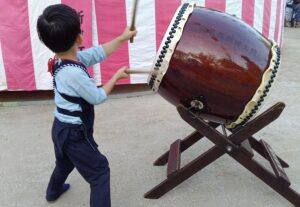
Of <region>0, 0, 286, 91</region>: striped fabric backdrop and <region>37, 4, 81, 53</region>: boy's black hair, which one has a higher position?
<region>37, 4, 81, 53</region>: boy's black hair

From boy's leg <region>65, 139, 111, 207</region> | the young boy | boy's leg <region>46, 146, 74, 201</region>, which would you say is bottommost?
boy's leg <region>46, 146, 74, 201</region>

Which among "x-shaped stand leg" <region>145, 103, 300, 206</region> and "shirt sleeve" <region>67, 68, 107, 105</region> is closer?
"shirt sleeve" <region>67, 68, 107, 105</region>

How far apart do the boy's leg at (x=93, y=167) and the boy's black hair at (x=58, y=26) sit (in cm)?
49

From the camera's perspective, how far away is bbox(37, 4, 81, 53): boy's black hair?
1.72 meters

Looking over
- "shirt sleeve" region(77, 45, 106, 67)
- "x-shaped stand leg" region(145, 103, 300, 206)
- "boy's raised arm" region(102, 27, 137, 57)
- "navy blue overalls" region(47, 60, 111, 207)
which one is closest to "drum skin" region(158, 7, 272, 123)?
"x-shaped stand leg" region(145, 103, 300, 206)

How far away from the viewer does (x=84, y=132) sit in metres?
1.90

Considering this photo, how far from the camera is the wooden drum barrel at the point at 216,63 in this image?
1960mm

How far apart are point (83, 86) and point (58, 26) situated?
28 cm

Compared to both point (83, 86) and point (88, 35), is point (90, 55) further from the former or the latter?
point (88, 35)

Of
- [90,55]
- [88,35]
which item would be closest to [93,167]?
[90,55]

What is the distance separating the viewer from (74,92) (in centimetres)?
181

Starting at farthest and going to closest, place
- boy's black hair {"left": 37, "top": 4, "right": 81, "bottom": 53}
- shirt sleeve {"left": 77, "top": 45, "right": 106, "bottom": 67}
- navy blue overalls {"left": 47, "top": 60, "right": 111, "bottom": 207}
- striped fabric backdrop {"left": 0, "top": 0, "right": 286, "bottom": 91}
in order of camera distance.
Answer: striped fabric backdrop {"left": 0, "top": 0, "right": 286, "bottom": 91} → shirt sleeve {"left": 77, "top": 45, "right": 106, "bottom": 67} → navy blue overalls {"left": 47, "top": 60, "right": 111, "bottom": 207} → boy's black hair {"left": 37, "top": 4, "right": 81, "bottom": 53}

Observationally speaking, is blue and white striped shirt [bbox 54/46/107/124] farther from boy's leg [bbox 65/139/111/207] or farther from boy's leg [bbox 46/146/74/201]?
boy's leg [bbox 46/146/74/201]

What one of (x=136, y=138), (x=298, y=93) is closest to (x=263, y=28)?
(x=298, y=93)
